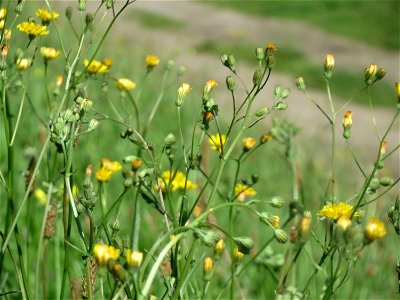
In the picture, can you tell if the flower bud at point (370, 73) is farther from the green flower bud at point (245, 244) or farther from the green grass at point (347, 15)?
the green grass at point (347, 15)

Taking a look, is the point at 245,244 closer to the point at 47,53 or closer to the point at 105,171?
the point at 105,171

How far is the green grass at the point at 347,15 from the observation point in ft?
30.9

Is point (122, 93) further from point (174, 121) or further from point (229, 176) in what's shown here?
point (174, 121)

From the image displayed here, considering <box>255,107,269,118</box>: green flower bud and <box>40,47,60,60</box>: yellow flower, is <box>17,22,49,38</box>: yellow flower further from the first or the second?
<box>255,107,269,118</box>: green flower bud

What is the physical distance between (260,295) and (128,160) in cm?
91

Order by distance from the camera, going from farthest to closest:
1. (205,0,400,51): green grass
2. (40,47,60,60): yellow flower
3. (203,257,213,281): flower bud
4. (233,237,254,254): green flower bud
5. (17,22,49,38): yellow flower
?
(205,0,400,51): green grass < (40,47,60,60): yellow flower < (17,22,49,38): yellow flower < (203,257,213,281): flower bud < (233,237,254,254): green flower bud

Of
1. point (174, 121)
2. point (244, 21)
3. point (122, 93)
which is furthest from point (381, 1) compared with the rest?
point (122, 93)

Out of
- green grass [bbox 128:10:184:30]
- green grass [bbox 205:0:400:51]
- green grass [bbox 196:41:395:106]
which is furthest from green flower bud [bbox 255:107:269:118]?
green grass [bbox 128:10:184:30]

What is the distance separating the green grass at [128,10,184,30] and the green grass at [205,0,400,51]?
1824 mm

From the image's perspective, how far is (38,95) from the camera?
3.30 m

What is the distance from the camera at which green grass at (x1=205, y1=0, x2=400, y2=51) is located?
941 centimetres

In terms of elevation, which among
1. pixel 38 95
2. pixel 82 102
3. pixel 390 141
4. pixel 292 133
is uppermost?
pixel 82 102

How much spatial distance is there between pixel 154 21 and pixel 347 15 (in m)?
3.09

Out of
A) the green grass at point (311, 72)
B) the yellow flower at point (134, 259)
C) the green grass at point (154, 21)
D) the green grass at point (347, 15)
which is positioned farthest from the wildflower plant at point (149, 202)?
the green grass at point (154, 21)
